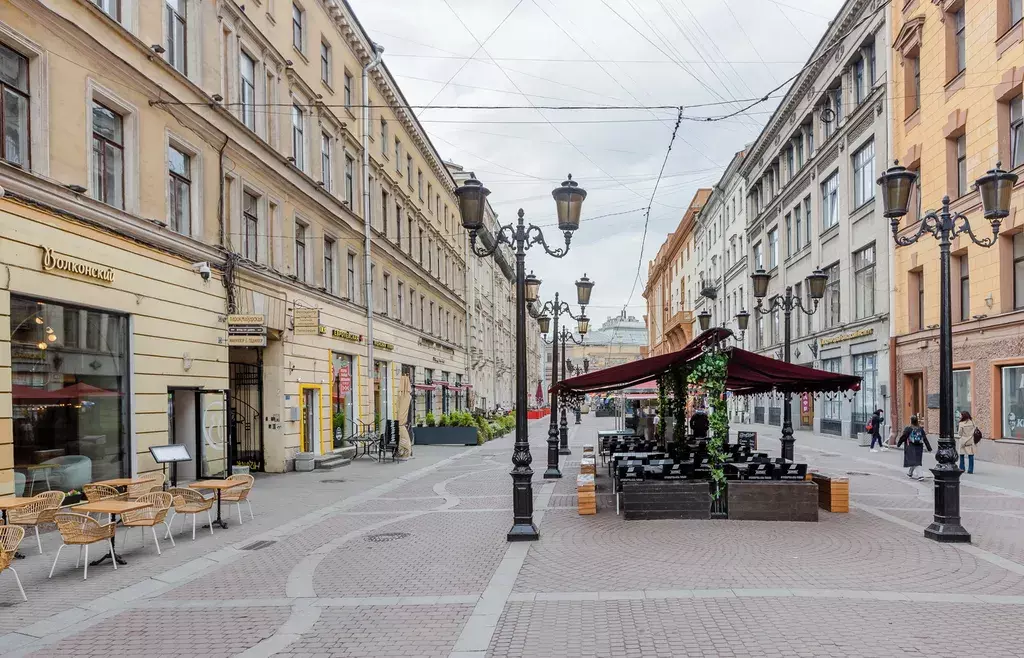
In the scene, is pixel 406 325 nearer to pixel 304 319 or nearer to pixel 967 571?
pixel 304 319

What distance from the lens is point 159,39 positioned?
15.7 m

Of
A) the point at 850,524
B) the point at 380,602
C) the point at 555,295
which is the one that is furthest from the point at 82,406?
the point at 555,295

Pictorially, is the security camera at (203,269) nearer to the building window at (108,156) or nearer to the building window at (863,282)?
the building window at (108,156)

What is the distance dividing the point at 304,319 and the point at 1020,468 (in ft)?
60.2

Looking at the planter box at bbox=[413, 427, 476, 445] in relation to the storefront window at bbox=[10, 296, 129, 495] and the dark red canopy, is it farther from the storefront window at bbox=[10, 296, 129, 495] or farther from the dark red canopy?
the storefront window at bbox=[10, 296, 129, 495]

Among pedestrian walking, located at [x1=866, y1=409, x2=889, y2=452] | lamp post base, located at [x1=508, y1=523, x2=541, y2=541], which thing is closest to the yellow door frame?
lamp post base, located at [x1=508, y1=523, x2=541, y2=541]

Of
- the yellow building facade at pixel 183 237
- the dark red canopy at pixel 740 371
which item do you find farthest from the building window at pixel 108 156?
the dark red canopy at pixel 740 371

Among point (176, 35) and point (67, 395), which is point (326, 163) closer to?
point (176, 35)

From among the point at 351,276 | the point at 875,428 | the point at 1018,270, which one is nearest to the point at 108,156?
the point at 351,276

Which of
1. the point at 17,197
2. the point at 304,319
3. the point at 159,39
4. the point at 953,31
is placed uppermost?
the point at 953,31

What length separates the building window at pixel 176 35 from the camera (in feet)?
54.0

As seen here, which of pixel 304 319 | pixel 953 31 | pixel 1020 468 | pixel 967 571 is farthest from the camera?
pixel 953 31

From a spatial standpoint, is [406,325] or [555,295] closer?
[555,295]

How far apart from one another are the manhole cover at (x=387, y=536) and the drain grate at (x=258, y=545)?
53.4 inches
